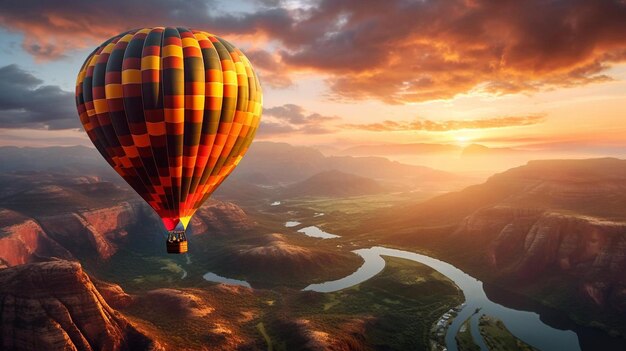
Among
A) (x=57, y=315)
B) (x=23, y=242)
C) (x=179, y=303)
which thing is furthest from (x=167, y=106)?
(x=23, y=242)

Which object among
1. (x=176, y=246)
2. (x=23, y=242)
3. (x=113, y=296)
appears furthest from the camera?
(x=23, y=242)

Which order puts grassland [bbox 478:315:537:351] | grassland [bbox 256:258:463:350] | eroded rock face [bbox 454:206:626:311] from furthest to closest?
eroded rock face [bbox 454:206:626:311] < grassland [bbox 256:258:463:350] < grassland [bbox 478:315:537:351]

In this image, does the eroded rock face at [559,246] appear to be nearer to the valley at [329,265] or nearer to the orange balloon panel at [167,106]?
the valley at [329,265]

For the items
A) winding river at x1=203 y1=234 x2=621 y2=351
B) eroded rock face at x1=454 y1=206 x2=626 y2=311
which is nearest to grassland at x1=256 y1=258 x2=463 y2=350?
winding river at x1=203 y1=234 x2=621 y2=351

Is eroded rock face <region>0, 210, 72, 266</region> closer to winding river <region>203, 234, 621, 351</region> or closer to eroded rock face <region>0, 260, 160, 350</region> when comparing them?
winding river <region>203, 234, 621, 351</region>

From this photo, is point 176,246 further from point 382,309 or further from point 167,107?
point 382,309

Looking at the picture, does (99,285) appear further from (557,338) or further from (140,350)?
(557,338)

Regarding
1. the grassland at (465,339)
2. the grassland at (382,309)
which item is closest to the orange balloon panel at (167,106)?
the grassland at (382,309)
